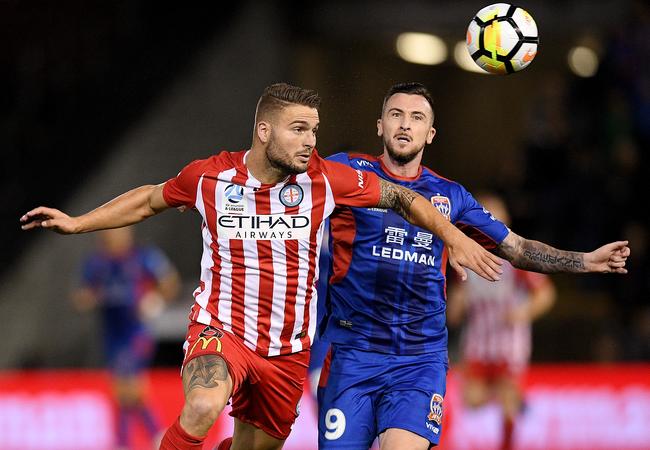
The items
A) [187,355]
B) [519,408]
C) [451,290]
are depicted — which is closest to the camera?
[187,355]

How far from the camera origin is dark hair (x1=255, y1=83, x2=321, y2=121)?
5.70m

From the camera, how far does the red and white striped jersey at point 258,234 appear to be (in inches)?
224

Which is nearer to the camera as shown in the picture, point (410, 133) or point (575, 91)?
point (410, 133)

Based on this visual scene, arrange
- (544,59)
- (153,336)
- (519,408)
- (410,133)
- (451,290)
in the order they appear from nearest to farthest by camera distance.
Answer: (410,133)
(519,408)
(153,336)
(451,290)
(544,59)

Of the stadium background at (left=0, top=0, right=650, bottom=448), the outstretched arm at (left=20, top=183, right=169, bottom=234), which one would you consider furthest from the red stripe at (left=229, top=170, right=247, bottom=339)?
the stadium background at (left=0, top=0, right=650, bottom=448)

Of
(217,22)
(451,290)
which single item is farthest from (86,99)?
(451,290)

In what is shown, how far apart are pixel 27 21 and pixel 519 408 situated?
955 cm

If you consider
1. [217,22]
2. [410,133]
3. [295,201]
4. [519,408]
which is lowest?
[519,408]

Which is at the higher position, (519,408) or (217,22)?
(217,22)

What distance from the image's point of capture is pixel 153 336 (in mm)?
13156

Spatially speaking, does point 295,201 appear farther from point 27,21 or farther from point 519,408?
point 27,21

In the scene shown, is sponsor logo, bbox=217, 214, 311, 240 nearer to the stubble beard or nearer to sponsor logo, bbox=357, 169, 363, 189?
sponsor logo, bbox=357, 169, 363, 189

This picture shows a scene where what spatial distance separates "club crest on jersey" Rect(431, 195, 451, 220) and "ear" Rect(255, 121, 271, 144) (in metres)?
0.92

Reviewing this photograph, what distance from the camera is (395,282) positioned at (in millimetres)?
5957
